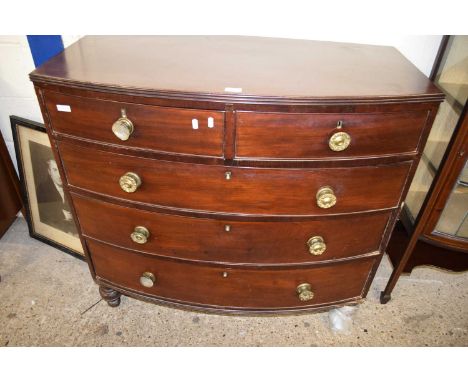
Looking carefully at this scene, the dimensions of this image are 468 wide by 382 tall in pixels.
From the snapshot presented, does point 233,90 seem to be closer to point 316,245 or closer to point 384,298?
point 316,245

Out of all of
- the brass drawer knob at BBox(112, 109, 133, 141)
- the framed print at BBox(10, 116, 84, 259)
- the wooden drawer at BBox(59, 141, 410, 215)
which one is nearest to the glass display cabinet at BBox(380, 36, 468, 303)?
the wooden drawer at BBox(59, 141, 410, 215)

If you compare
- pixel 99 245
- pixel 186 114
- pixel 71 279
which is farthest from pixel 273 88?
pixel 71 279

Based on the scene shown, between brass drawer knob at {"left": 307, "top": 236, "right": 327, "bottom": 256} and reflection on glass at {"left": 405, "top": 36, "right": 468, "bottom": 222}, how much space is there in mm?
601

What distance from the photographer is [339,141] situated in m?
1.00

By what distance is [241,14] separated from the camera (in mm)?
1365

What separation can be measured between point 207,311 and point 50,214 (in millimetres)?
1181

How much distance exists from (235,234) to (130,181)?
1.32 ft

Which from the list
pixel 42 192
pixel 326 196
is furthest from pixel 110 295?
pixel 326 196

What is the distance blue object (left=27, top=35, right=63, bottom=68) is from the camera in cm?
167

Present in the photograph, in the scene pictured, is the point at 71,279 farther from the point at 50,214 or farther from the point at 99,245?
the point at 99,245

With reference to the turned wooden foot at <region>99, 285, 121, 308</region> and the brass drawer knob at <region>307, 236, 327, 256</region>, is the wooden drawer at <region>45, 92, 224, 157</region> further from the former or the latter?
the turned wooden foot at <region>99, 285, 121, 308</region>

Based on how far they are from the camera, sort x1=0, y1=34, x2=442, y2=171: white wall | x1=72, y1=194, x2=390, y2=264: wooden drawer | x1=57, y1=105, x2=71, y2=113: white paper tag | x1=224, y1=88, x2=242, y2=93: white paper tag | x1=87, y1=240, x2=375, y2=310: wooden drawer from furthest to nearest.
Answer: x1=0, y1=34, x2=442, y2=171: white wall → x1=87, y1=240, x2=375, y2=310: wooden drawer → x1=72, y1=194, x2=390, y2=264: wooden drawer → x1=57, y1=105, x2=71, y2=113: white paper tag → x1=224, y1=88, x2=242, y2=93: white paper tag

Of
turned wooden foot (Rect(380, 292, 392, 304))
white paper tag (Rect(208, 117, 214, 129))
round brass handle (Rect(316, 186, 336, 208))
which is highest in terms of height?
white paper tag (Rect(208, 117, 214, 129))

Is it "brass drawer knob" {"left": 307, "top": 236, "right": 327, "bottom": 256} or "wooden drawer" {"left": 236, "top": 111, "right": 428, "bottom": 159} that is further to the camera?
"brass drawer knob" {"left": 307, "top": 236, "right": 327, "bottom": 256}
